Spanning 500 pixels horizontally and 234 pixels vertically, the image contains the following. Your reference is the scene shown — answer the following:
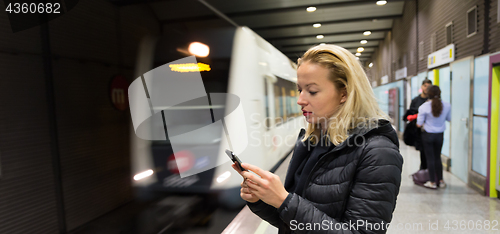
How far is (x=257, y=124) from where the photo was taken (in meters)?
4.68

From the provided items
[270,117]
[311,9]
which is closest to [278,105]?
[270,117]

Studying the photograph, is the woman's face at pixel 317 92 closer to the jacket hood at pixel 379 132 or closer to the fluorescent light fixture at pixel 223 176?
the jacket hood at pixel 379 132

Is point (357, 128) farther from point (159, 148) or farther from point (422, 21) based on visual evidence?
point (422, 21)

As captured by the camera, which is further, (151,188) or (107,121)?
(151,188)

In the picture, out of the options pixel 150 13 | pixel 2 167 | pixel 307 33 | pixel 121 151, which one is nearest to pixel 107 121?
pixel 121 151

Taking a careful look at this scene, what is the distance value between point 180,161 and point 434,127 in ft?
13.3

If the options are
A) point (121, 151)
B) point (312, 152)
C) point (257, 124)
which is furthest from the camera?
point (257, 124)

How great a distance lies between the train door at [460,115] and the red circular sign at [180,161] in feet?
15.2

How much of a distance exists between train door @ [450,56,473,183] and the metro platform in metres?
0.54

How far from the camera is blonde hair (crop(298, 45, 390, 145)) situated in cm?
109

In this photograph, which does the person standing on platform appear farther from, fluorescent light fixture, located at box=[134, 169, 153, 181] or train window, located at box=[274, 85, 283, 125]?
fluorescent light fixture, located at box=[134, 169, 153, 181]

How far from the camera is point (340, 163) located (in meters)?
1.08

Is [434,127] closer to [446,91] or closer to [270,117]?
[446,91]

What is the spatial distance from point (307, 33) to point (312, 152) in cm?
1250
